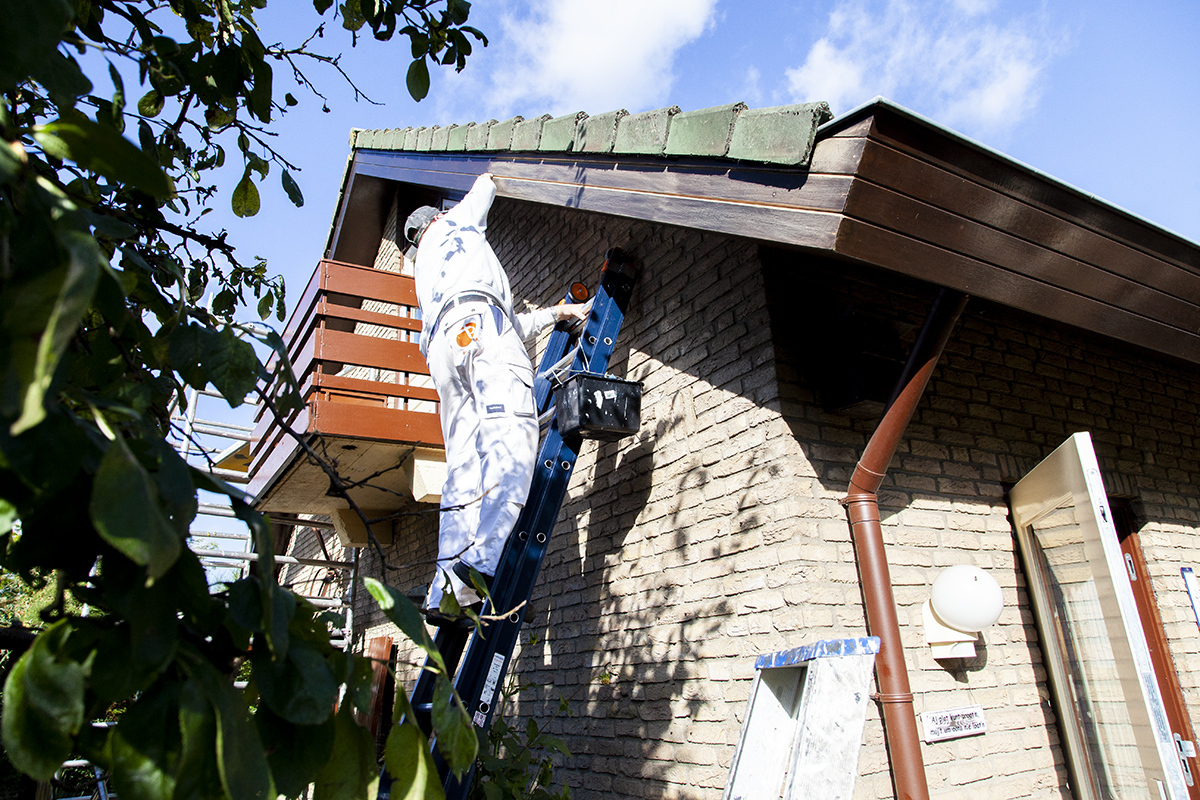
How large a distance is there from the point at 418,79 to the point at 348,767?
5.07ft

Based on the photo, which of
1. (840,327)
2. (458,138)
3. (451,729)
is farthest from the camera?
(458,138)

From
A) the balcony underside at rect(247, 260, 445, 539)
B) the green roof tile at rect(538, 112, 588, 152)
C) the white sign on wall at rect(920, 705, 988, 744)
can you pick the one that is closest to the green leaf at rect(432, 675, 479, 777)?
the white sign on wall at rect(920, 705, 988, 744)

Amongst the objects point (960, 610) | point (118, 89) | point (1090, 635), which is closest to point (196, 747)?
point (118, 89)

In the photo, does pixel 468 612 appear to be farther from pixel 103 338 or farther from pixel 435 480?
pixel 435 480

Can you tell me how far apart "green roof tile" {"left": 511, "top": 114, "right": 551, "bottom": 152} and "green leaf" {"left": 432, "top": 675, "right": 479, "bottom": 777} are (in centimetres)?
351

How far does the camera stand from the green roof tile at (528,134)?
3951 millimetres

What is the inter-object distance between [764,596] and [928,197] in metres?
1.61

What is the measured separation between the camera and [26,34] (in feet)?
2.00

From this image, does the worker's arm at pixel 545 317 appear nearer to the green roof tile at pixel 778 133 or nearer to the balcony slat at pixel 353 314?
the green roof tile at pixel 778 133

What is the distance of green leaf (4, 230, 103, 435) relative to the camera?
17.9 inches

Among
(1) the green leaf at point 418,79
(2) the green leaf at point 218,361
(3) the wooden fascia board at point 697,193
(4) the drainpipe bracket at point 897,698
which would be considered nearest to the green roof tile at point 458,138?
(3) the wooden fascia board at point 697,193

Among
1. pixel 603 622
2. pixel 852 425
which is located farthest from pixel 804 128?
pixel 603 622

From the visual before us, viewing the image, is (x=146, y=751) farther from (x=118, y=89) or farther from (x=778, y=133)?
(x=778, y=133)

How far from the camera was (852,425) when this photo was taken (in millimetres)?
3230
